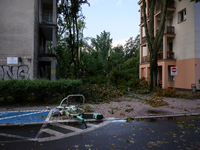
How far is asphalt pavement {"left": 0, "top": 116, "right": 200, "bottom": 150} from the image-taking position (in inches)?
146

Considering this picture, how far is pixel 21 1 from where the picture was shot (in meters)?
14.0

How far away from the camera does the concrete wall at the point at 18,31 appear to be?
13625mm

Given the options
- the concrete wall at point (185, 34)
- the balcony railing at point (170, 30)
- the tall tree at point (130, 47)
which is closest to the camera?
the concrete wall at point (185, 34)

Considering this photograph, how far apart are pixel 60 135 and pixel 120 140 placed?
172cm

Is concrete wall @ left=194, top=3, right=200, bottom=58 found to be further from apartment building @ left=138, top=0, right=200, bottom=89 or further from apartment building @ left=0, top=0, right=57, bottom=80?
apartment building @ left=0, top=0, right=57, bottom=80

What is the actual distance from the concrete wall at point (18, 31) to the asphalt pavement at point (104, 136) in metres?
10.3

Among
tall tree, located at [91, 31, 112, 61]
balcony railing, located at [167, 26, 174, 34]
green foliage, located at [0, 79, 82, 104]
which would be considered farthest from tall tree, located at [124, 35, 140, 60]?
green foliage, located at [0, 79, 82, 104]

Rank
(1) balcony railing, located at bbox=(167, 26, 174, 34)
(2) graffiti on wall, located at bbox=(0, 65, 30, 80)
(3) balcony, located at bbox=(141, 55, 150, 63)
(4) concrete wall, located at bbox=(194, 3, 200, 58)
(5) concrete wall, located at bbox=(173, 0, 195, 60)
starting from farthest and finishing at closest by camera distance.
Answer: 1. (3) balcony, located at bbox=(141, 55, 150, 63)
2. (1) balcony railing, located at bbox=(167, 26, 174, 34)
3. (5) concrete wall, located at bbox=(173, 0, 195, 60)
4. (4) concrete wall, located at bbox=(194, 3, 200, 58)
5. (2) graffiti on wall, located at bbox=(0, 65, 30, 80)

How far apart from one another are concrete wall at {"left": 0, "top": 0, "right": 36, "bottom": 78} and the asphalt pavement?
1027 cm

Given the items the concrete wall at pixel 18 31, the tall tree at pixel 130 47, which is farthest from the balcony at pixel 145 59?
the tall tree at pixel 130 47

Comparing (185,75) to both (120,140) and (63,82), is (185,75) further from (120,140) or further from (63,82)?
(120,140)

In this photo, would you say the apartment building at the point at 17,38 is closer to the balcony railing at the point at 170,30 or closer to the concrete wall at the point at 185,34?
the balcony railing at the point at 170,30

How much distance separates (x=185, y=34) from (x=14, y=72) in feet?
59.0

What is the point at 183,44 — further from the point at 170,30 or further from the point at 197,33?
the point at 170,30
